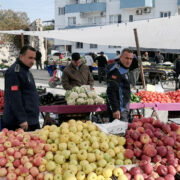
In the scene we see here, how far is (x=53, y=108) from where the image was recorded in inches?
230

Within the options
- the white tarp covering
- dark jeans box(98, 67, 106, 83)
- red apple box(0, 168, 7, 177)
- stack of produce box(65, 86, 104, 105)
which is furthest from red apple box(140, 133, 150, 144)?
dark jeans box(98, 67, 106, 83)

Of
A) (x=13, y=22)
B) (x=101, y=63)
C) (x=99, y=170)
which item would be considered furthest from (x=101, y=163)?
(x=13, y=22)

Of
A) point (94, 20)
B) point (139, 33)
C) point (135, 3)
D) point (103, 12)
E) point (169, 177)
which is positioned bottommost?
point (169, 177)

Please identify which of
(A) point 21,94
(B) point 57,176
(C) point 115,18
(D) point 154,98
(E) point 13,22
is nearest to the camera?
(B) point 57,176

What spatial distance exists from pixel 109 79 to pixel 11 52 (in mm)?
29689

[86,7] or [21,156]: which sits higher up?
[86,7]

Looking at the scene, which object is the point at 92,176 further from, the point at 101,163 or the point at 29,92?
the point at 29,92

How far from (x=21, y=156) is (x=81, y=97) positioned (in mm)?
3186

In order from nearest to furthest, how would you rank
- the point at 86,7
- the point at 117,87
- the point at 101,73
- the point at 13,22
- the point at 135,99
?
the point at 117,87, the point at 135,99, the point at 101,73, the point at 86,7, the point at 13,22

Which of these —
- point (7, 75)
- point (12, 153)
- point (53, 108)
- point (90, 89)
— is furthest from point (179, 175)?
point (90, 89)

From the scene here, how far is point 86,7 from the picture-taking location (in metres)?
38.6

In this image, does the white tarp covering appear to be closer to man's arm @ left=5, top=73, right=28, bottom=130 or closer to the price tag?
the price tag

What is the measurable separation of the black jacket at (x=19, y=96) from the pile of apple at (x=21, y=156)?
0.60 m

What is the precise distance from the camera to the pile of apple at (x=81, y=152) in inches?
112
